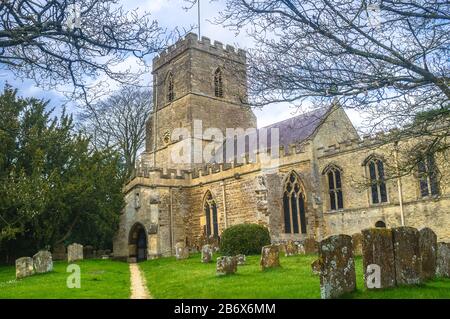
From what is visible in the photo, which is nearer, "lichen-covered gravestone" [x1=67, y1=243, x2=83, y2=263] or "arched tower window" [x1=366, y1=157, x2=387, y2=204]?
"lichen-covered gravestone" [x1=67, y1=243, x2=83, y2=263]

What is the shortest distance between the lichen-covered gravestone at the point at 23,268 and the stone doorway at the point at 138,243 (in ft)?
34.5

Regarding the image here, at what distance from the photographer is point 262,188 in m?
20.6

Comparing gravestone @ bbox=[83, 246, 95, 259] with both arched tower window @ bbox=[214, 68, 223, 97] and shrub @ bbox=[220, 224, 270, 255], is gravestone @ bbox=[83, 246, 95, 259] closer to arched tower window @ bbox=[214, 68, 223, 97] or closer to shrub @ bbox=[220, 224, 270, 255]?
shrub @ bbox=[220, 224, 270, 255]

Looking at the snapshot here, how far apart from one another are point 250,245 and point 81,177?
893 centimetres

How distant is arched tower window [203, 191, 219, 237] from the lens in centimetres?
2381

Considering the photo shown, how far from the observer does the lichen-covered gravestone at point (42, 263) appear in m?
13.4

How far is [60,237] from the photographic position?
2098 centimetres

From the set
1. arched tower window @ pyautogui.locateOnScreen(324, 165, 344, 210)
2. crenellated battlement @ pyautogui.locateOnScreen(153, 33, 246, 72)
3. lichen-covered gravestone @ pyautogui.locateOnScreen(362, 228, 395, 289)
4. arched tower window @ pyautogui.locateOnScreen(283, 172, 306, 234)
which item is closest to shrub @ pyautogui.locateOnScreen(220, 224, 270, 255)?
arched tower window @ pyautogui.locateOnScreen(283, 172, 306, 234)

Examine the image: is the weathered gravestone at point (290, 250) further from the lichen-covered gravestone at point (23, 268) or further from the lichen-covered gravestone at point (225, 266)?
the lichen-covered gravestone at point (23, 268)

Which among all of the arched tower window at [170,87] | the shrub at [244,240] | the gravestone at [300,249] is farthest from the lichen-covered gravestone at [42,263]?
the arched tower window at [170,87]

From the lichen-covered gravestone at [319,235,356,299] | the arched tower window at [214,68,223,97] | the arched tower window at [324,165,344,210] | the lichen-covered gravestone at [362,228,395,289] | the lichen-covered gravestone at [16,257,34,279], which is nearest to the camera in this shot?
the lichen-covered gravestone at [319,235,356,299]

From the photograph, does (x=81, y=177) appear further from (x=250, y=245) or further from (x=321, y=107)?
(x=321, y=107)

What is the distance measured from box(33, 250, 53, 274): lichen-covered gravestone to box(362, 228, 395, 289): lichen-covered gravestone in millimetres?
10260

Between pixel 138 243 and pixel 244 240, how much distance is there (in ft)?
27.1
